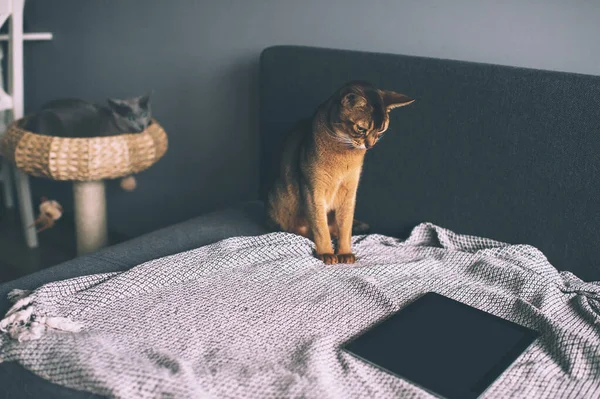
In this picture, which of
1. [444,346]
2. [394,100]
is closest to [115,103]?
[394,100]

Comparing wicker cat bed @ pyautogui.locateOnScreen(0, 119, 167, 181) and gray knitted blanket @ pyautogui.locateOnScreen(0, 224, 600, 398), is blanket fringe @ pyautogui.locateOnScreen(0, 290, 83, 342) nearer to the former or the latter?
gray knitted blanket @ pyautogui.locateOnScreen(0, 224, 600, 398)

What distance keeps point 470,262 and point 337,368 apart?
19.9 inches

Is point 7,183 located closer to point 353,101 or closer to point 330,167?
point 330,167

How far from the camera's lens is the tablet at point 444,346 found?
3.11 ft

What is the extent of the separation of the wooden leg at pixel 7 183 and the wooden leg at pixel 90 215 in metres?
0.71

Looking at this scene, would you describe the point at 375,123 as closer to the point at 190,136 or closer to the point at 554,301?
the point at 554,301

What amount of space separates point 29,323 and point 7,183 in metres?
1.65

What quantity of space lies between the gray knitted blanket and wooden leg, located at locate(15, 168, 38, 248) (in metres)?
1.13

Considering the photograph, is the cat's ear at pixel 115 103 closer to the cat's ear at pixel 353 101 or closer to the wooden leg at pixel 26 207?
the wooden leg at pixel 26 207

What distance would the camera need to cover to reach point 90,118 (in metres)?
1.90

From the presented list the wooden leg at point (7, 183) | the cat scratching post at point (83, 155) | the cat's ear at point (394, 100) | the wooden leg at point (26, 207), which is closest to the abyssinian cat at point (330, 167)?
the cat's ear at point (394, 100)

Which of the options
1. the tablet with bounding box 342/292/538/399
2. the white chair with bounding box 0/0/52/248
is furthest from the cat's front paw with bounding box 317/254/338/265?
the white chair with bounding box 0/0/52/248

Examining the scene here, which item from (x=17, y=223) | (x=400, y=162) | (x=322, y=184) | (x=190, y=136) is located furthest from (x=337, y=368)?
(x=17, y=223)

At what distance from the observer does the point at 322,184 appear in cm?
134
